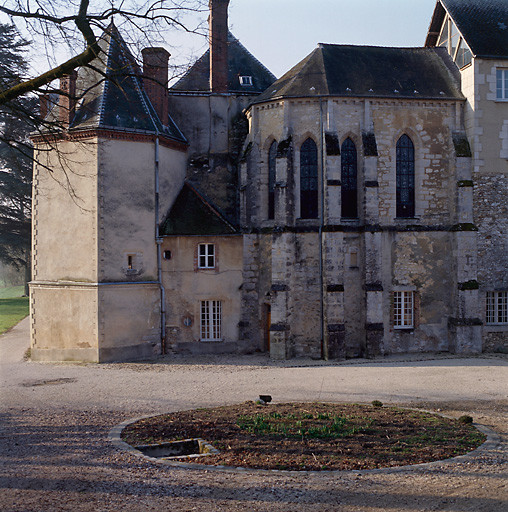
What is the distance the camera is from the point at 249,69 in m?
29.2

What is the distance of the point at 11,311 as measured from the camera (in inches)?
1590

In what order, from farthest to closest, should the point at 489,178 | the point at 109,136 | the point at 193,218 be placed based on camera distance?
the point at 193,218, the point at 489,178, the point at 109,136

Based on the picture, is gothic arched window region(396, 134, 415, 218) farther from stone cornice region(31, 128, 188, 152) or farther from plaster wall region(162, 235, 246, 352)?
stone cornice region(31, 128, 188, 152)

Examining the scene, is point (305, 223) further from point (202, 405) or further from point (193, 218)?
point (202, 405)

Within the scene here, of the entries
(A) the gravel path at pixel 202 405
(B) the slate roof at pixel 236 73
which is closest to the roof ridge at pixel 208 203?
(B) the slate roof at pixel 236 73

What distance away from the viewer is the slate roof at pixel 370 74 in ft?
79.5

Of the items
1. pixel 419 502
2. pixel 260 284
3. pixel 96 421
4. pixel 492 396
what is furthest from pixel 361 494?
pixel 260 284

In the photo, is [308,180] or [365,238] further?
[308,180]

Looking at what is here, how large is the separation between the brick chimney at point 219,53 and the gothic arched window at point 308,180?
5.91 metres

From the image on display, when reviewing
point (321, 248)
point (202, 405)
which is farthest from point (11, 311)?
point (202, 405)

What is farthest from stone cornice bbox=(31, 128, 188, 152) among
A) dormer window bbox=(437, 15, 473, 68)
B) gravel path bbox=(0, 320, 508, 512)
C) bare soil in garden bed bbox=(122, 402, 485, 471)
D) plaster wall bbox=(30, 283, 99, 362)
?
dormer window bbox=(437, 15, 473, 68)

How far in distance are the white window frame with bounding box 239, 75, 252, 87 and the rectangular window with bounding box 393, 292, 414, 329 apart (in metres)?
12.5

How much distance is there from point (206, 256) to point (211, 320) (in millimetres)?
2760

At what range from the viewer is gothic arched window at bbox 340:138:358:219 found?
80.2ft
